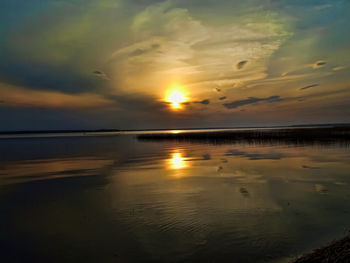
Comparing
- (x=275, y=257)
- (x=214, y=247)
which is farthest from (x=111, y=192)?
(x=275, y=257)

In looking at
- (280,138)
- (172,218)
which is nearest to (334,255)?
(172,218)

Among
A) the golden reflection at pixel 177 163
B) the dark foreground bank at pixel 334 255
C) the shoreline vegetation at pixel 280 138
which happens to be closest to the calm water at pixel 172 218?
the dark foreground bank at pixel 334 255

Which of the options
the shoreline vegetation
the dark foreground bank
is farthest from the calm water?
the shoreline vegetation

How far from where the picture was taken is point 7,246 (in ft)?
28.9

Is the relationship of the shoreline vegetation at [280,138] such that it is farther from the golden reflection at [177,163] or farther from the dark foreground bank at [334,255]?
the dark foreground bank at [334,255]

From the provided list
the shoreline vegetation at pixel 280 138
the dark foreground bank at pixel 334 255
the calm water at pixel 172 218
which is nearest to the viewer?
the dark foreground bank at pixel 334 255

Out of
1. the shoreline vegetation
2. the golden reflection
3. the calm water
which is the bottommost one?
the calm water

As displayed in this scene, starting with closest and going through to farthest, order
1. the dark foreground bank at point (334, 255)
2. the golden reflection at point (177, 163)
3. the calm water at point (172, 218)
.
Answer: the dark foreground bank at point (334, 255), the calm water at point (172, 218), the golden reflection at point (177, 163)

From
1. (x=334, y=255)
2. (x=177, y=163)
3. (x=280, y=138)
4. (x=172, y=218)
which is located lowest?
(x=172, y=218)

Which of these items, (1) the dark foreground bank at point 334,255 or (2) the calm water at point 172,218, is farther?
(2) the calm water at point 172,218

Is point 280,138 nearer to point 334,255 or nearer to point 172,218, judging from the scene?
point 172,218

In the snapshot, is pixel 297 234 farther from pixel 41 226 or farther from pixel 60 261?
pixel 41 226

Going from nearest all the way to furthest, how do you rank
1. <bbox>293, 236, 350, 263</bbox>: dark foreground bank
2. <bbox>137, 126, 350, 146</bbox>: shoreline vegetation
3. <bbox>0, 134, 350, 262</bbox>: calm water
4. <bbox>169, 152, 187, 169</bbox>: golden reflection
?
1. <bbox>293, 236, 350, 263</bbox>: dark foreground bank
2. <bbox>0, 134, 350, 262</bbox>: calm water
3. <bbox>169, 152, 187, 169</bbox>: golden reflection
4. <bbox>137, 126, 350, 146</bbox>: shoreline vegetation

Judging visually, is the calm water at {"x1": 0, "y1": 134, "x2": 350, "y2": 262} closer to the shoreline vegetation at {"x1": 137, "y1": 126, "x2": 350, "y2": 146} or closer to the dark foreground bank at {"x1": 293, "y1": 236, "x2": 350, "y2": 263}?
the dark foreground bank at {"x1": 293, "y1": 236, "x2": 350, "y2": 263}
